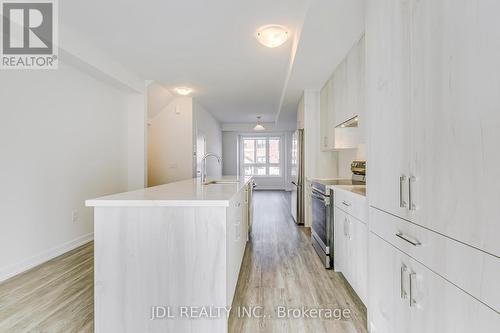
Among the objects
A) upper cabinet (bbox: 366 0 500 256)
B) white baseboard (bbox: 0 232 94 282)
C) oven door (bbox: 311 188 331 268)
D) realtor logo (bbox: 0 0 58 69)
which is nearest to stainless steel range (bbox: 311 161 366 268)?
oven door (bbox: 311 188 331 268)

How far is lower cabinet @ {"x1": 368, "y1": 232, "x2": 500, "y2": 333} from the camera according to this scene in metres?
0.85

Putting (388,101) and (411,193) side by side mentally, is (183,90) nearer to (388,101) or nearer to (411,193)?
(388,101)

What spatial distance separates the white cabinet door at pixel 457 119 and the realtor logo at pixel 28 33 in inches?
120

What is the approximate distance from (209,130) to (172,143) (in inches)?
78.5

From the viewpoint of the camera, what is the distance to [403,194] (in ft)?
4.02

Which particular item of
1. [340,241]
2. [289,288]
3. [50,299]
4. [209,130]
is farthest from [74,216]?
[209,130]

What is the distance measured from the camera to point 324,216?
284cm

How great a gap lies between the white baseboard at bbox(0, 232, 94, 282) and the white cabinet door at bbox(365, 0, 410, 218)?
3.20 meters

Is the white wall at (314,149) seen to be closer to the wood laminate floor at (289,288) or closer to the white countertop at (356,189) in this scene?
the wood laminate floor at (289,288)

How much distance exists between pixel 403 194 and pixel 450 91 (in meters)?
0.48

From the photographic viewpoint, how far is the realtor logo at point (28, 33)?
8.16ft

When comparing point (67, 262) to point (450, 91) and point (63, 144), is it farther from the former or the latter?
point (450, 91)

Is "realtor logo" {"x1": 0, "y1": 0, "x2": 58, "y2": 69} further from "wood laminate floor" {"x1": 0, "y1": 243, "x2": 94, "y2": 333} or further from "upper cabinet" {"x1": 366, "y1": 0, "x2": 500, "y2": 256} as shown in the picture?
"upper cabinet" {"x1": 366, "y1": 0, "x2": 500, "y2": 256}

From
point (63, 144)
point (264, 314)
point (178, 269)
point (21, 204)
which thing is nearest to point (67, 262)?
point (21, 204)
